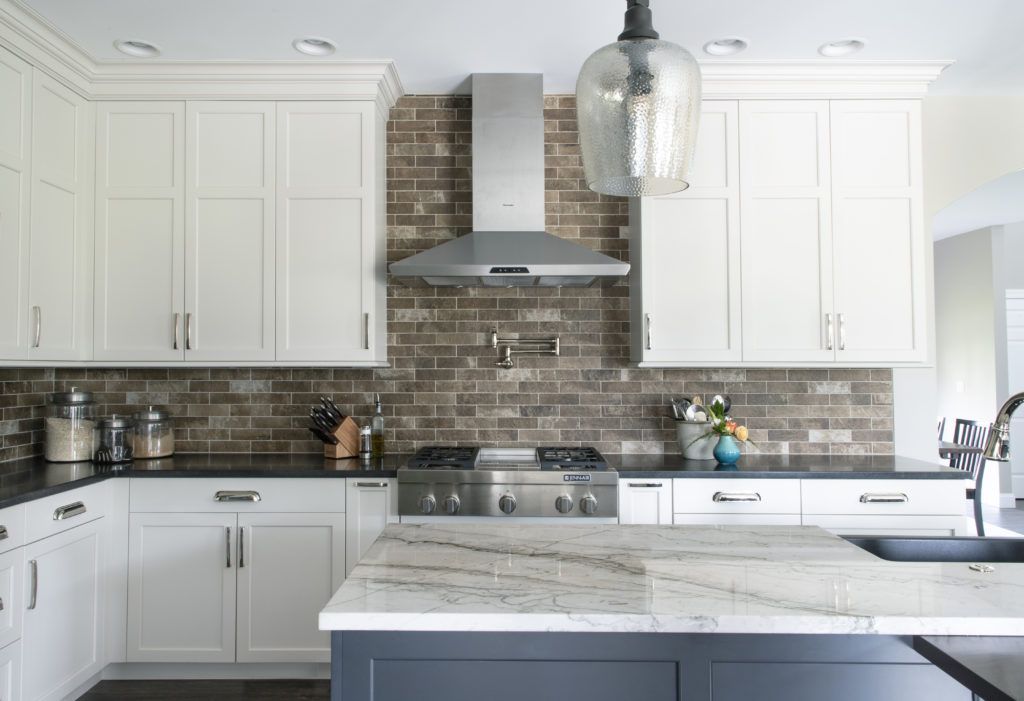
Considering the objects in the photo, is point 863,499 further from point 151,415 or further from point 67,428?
point 67,428

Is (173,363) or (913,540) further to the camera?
(173,363)

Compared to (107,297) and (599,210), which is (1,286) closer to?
(107,297)

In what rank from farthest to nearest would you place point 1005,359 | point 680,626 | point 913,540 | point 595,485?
point 1005,359, point 595,485, point 913,540, point 680,626

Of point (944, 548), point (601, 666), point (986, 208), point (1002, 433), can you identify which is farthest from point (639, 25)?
point (986, 208)

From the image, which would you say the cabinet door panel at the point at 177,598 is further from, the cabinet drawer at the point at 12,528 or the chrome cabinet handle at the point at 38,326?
the chrome cabinet handle at the point at 38,326

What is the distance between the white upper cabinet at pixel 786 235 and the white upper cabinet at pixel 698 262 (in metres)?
0.07

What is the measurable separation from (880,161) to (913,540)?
2.20 m

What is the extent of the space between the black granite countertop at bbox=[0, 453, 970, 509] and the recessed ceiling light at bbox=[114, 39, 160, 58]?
6.20 feet

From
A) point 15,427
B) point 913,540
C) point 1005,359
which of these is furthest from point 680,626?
point 1005,359

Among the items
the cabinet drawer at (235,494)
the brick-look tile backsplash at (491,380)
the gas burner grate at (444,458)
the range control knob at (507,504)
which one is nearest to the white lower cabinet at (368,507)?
the cabinet drawer at (235,494)

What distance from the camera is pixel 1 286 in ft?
9.11

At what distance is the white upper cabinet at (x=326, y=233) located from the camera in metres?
3.33

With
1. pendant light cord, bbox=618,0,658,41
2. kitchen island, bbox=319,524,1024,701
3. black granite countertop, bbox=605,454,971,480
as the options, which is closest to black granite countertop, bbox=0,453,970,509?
black granite countertop, bbox=605,454,971,480

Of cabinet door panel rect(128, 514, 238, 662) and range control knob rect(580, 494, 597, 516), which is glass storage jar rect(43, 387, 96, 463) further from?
range control knob rect(580, 494, 597, 516)
